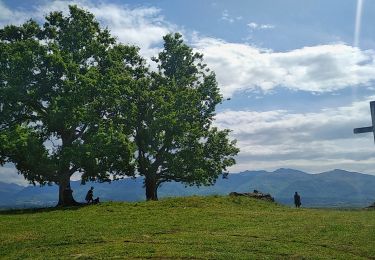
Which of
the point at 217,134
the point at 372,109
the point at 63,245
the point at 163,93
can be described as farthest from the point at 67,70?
the point at 372,109

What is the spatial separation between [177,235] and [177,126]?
3039 cm

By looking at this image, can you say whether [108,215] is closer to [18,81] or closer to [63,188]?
[63,188]

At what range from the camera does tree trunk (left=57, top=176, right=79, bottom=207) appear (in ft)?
172

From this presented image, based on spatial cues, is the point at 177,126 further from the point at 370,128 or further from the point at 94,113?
the point at 370,128

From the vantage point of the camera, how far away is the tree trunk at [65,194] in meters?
52.3

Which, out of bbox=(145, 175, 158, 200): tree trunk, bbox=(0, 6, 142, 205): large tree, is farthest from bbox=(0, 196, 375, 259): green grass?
bbox=(145, 175, 158, 200): tree trunk

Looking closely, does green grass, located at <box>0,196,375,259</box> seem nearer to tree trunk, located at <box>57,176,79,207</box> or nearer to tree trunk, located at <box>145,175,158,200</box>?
tree trunk, located at <box>57,176,79,207</box>

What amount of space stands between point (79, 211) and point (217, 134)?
30221 mm

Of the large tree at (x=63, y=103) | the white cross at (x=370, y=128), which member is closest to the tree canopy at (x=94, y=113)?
the large tree at (x=63, y=103)

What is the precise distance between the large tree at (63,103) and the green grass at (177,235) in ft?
24.5

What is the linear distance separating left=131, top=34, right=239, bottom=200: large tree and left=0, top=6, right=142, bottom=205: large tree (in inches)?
158

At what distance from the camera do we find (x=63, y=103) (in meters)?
50.6

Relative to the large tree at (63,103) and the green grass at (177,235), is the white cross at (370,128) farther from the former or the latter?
the large tree at (63,103)

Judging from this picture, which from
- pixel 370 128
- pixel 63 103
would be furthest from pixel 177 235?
pixel 63 103
